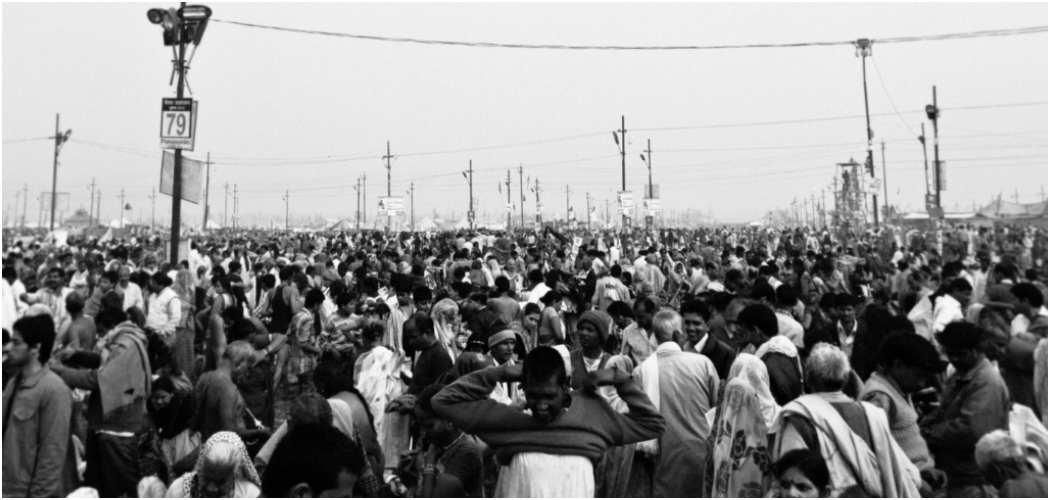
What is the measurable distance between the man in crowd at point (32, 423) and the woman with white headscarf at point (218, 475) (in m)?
1.18

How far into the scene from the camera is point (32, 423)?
4.50 metres

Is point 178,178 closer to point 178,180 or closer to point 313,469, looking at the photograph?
point 178,180

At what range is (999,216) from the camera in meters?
7.84

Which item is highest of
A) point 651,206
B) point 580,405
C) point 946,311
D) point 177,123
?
point 651,206

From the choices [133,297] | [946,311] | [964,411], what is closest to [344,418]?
[964,411]

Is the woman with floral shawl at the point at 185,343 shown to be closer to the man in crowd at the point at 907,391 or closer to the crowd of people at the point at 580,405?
the crowd of people at the point at 580,405

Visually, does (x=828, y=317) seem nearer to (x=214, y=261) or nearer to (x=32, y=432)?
(x=32, y=432)

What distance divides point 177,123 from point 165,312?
3.96 m

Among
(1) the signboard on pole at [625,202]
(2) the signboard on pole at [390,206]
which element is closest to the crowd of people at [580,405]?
(1) the signboard on pole at [625,202]

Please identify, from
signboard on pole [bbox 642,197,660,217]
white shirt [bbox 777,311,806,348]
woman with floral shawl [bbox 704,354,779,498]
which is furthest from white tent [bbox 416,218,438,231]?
woman with floral shawl [bbox 704,354,779,498]

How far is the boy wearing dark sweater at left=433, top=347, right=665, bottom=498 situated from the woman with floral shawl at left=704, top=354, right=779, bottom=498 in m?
0.75

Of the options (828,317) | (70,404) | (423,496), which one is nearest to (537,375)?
(423,496)

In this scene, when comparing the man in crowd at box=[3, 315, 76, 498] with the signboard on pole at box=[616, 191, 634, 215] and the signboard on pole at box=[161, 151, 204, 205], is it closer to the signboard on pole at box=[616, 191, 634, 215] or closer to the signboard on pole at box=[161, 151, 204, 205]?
the signboard on pole at box=[161, 151, 204, 205]

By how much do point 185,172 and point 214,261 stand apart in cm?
745
